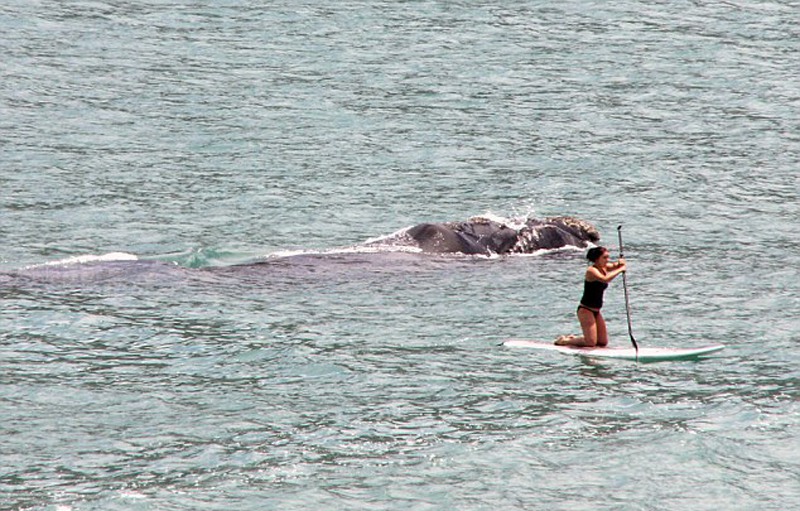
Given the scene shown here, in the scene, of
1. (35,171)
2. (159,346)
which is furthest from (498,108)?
(159,346)

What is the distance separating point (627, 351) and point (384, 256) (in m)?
6.11

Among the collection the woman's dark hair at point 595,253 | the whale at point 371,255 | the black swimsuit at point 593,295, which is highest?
the woman's dark hair at point 595,253

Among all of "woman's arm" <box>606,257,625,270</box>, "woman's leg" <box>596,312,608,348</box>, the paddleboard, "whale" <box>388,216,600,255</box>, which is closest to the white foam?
"whale" <box>388,216,600,255</box>

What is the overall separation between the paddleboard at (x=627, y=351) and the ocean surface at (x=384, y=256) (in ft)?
0.60

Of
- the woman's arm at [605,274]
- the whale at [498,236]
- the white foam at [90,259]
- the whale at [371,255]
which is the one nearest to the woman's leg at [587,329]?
the woman's arm at [605,274]

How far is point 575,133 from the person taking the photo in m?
32.1

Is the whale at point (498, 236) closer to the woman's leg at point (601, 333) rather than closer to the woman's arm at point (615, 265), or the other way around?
the woman's arm at point (615, 265)

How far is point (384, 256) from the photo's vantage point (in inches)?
929

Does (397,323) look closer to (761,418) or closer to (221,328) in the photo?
(221,328)

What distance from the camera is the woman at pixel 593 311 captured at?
1886 cm

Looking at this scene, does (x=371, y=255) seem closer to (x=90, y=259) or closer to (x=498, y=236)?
(x=498, y=236)

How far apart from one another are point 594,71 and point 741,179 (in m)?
8.57

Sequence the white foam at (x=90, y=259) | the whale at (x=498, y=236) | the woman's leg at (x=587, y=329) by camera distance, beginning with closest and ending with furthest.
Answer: the woman's leg at (x=587, y=329) < the white foam at (x=90, y=259) < the whale at (x=498, y=236)

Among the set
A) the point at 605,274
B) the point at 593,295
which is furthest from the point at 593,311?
the point at 605,274
